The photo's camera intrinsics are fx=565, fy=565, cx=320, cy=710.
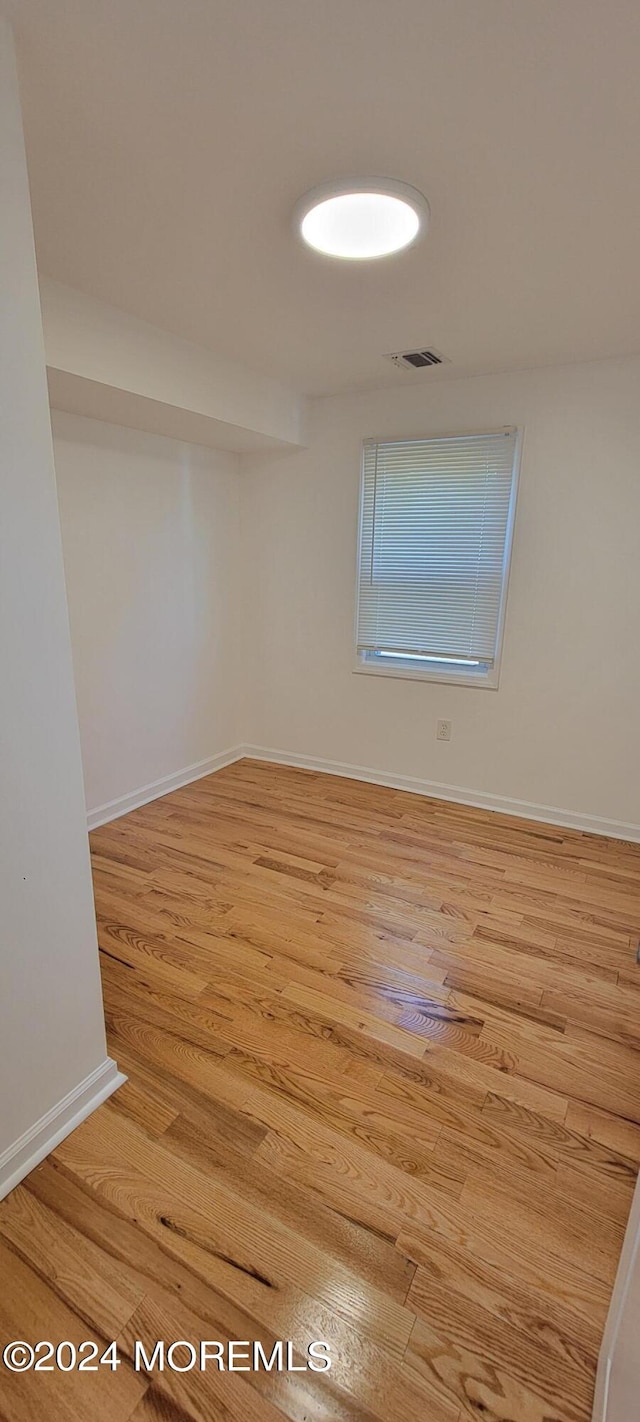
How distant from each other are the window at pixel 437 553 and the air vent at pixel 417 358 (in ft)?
1.30

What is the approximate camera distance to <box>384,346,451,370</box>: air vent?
2.60 meters

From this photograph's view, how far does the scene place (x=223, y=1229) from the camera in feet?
4.00

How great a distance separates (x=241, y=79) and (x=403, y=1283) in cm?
246

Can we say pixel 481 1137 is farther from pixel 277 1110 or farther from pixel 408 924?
pixel 408 924

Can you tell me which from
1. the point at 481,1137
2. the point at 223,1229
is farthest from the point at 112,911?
the point at 481,1137

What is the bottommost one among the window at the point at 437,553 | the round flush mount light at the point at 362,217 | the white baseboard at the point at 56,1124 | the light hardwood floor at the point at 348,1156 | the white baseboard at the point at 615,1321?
the light hardwood floor at the point at 348,1156

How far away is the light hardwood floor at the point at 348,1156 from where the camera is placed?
1029mm

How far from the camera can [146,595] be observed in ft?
10.4

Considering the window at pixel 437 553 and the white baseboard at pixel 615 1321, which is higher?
the window at pixel 437 553

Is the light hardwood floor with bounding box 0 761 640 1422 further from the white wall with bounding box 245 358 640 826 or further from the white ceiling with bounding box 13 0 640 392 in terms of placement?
the white ceiling with bounding box 13 0 640 392

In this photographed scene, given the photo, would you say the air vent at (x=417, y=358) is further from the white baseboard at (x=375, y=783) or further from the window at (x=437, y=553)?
the white baseboard at (x=375, y=783)

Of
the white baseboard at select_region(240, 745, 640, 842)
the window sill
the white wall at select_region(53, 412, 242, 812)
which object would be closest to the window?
the window sill

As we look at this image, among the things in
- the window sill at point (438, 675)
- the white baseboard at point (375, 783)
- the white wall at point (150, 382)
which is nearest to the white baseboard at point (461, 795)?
the white baseboard at point (375, 783)

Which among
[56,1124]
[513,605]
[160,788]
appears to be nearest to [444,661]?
[513,605]
